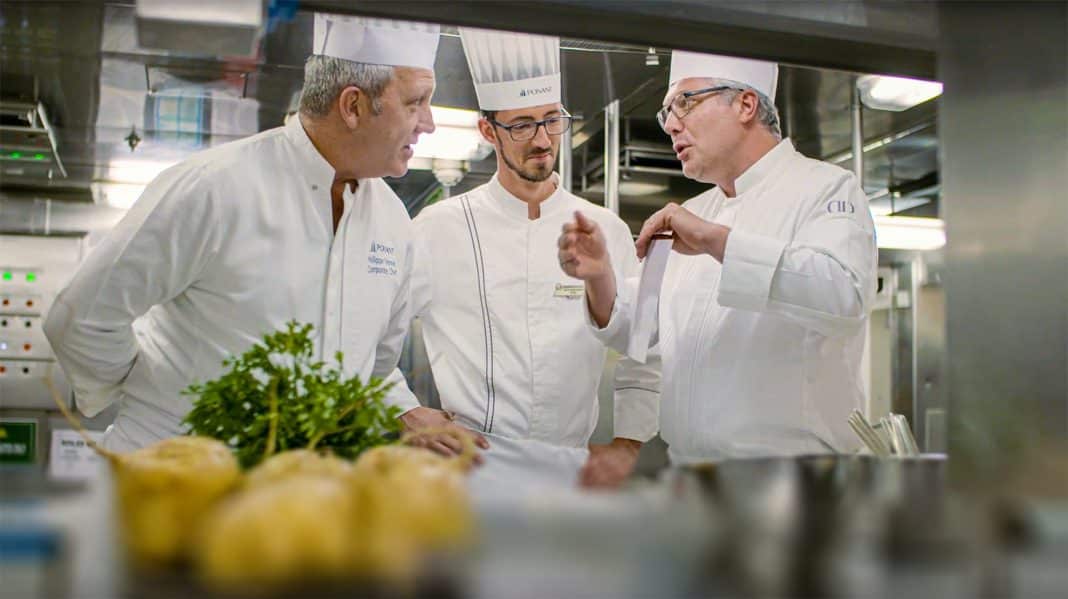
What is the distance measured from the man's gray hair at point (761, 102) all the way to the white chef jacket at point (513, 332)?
537mm

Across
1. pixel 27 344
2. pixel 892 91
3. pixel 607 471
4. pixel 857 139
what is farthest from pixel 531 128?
pixel 27 344

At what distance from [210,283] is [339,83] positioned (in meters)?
0.49

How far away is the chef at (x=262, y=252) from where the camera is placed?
1.83 meters

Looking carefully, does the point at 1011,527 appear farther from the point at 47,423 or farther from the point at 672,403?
the point at 47,423

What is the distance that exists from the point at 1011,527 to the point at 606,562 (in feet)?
0.74

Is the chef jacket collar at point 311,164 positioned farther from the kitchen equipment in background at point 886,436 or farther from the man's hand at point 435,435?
the kitchen equipment in background at point 886,436

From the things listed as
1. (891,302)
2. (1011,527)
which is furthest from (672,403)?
(891,302)

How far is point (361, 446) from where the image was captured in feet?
4.27

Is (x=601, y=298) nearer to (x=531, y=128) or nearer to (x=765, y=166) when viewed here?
(x=765, y=166)

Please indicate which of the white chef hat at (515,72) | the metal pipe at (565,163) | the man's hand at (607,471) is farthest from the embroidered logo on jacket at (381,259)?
the metal pipe at (565,163)

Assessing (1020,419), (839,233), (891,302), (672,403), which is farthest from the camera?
(891,302)

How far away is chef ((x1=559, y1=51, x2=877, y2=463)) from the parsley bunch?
64 centimetres

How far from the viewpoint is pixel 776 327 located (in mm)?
1963

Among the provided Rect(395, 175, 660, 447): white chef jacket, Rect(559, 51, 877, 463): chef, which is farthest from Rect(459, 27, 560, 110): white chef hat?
Rect(559, 51, 877, 463): chef
